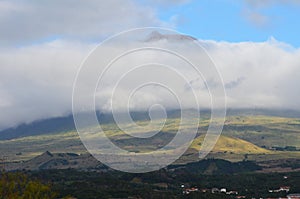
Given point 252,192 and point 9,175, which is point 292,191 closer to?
point 252,192

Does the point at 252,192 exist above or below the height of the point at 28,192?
below

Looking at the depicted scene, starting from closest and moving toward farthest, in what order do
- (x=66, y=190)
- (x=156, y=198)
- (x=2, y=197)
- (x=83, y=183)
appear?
(x=2, y=197) < (x=156, y=198) < (x=66, y=190) < (x=83, y=183)

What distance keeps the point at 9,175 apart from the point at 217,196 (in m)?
99.2

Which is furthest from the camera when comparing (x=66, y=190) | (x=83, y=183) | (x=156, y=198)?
(x=83, y=183)

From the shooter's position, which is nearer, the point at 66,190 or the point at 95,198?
the point at 95,198

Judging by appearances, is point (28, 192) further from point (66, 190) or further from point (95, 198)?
point (66, 190)

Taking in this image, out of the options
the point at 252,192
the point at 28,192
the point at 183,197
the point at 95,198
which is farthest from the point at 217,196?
the point at 28,192

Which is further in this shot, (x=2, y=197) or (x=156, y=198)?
(x=156, y=198)

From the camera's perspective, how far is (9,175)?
81.2m

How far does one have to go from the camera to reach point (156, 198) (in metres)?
164

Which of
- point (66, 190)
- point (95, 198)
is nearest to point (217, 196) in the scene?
point (95, 198)

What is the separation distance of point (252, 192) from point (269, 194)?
21.7 ft

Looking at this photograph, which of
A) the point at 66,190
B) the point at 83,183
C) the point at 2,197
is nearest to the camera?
the point at 2,197

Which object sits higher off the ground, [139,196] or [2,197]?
[2,197]
